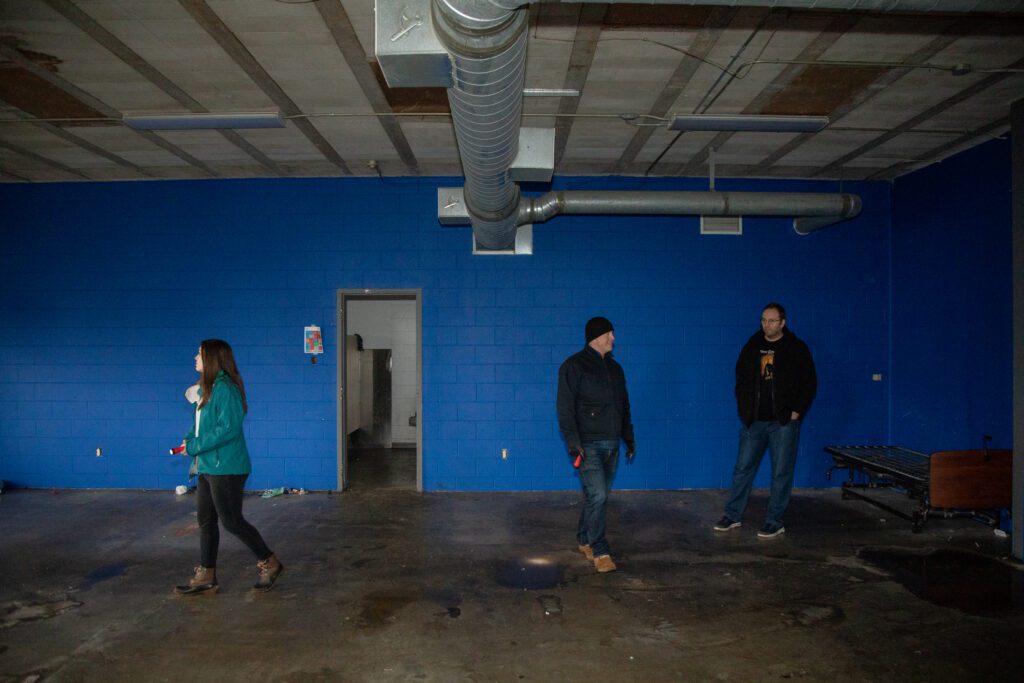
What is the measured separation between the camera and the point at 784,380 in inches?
168

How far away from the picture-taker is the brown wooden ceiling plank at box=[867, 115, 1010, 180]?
181 inches

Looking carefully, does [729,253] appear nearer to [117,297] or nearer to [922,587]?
[922,587]

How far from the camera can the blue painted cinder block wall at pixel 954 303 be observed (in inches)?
186

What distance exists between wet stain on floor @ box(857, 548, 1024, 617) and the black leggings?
4.16m

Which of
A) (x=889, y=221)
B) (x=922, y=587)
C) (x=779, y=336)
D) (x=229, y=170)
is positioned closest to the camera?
(x=922, y=587)

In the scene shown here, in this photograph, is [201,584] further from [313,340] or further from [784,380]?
[784,380]

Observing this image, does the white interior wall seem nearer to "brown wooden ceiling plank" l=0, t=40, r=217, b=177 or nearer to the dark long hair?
"brown wooden ceiling plank" l=0, t=40, r=217, b=177

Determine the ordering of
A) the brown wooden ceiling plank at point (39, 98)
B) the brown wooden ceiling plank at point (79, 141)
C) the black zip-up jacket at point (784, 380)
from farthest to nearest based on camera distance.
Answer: the brown wooden ceiling plank at point (79, 141), the black zip-up jacket at point (784, 380), the brown wooden ceiling plank at point (39, 98)

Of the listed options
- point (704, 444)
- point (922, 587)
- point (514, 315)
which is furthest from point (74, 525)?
point (922, 587)

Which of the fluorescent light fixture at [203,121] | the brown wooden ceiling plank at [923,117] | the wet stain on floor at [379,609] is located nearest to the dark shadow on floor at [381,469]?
the wet stain on floor at [379,609]

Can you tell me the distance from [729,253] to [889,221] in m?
1.86

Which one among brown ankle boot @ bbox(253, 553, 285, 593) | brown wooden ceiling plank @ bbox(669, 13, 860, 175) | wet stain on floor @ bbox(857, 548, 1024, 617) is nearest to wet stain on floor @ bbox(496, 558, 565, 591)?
brown ankle boot @ bbox(253, 553, 285, 593)

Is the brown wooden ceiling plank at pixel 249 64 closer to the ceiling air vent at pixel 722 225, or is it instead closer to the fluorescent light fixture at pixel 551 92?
the fluorescent light fixture at pixel 551 92

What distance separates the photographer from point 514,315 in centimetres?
593
